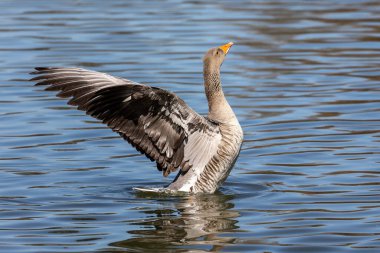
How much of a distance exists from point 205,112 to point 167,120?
4.81m

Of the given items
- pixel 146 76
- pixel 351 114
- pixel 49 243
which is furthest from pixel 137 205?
pixel 146 76

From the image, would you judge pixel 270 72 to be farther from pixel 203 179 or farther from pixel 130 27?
pixel 203 179

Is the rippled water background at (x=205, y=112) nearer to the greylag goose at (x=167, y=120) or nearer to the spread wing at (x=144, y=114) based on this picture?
the greylag goose at (x=167, y=120)

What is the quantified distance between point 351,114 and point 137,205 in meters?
5.09

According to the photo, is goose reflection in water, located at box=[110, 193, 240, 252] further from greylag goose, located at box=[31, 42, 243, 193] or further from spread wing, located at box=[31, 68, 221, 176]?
spread wing, located at box=[31, 68, 221, 176]

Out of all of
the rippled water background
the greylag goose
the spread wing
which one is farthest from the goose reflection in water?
the spread wing

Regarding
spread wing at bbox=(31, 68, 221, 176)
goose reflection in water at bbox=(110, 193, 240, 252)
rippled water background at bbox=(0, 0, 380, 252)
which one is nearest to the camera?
goose reflection in water at bbox=(110, 193, 240, 252)

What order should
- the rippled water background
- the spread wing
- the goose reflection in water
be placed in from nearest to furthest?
the goose reflection in water → the rippled water background → the spread wing

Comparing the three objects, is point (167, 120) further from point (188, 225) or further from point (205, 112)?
point (205, 112)

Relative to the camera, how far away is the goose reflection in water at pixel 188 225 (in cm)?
952

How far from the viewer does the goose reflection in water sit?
31.2ft

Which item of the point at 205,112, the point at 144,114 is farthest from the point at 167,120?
the point at 205,112

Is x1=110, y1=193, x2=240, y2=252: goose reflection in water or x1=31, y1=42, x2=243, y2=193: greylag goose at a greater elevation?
x1=31, y1=42, x2=243, y2=193: greylag goose

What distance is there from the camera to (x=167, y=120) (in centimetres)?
1079
